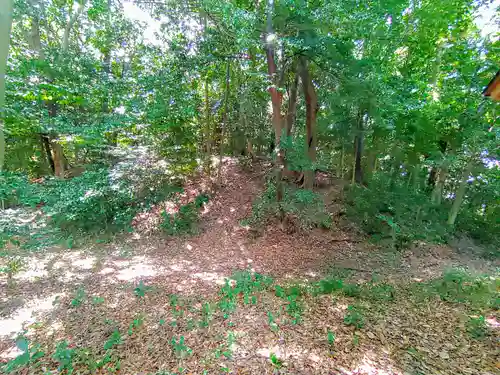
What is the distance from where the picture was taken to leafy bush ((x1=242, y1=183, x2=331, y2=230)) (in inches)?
287

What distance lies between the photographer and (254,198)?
8648 mm

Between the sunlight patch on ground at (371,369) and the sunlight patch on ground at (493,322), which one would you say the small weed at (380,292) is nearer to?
the sunlight patch on ground at (493,322)

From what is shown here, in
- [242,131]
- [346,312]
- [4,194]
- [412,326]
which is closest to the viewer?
[412,326]

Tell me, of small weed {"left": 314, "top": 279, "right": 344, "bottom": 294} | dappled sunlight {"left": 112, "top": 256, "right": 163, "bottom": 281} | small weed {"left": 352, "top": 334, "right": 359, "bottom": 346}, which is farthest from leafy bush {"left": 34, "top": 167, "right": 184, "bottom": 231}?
small weed {"left": 352, "top": 334, "right": 359, "bottom": 346}

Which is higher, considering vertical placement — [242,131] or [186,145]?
[242,131]

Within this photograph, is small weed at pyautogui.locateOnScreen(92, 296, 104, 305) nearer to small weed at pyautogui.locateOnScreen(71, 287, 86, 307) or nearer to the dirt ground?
the dirt ground

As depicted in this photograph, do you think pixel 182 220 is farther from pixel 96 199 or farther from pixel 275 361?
pixel 275 361

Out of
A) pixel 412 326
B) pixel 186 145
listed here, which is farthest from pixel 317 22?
pixel 412 326

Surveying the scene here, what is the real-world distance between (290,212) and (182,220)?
368 cm

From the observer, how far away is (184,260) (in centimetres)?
611

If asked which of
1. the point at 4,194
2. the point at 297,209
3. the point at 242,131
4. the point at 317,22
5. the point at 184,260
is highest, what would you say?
the point at 317,22

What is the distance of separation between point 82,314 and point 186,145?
19.5 ft

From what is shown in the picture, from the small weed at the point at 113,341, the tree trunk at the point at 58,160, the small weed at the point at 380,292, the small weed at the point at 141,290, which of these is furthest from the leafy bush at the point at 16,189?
the small weed at the point at 380,292

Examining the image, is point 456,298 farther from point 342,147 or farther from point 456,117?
point 342,147
